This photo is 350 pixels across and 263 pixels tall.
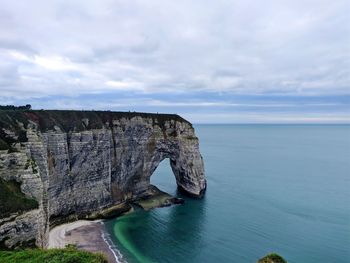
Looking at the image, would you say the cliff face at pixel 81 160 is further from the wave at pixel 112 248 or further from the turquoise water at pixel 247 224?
the wave at pixel 112 248

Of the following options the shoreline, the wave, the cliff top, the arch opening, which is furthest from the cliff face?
the wave

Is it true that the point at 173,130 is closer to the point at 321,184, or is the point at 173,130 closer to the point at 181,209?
the point at 181,209

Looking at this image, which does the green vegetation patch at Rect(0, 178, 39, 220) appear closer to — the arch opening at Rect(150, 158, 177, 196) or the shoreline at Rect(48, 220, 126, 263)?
the shoreline at Rect(48, 220, 126, 263)

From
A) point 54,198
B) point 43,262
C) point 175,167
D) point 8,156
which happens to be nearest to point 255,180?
point 175,167

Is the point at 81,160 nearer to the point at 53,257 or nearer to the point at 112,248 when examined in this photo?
the point at 112,248

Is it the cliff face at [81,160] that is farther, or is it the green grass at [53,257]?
the cliff face at [81,160]

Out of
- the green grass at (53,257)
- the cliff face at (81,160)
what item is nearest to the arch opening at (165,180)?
the cliff face at (81,160)
